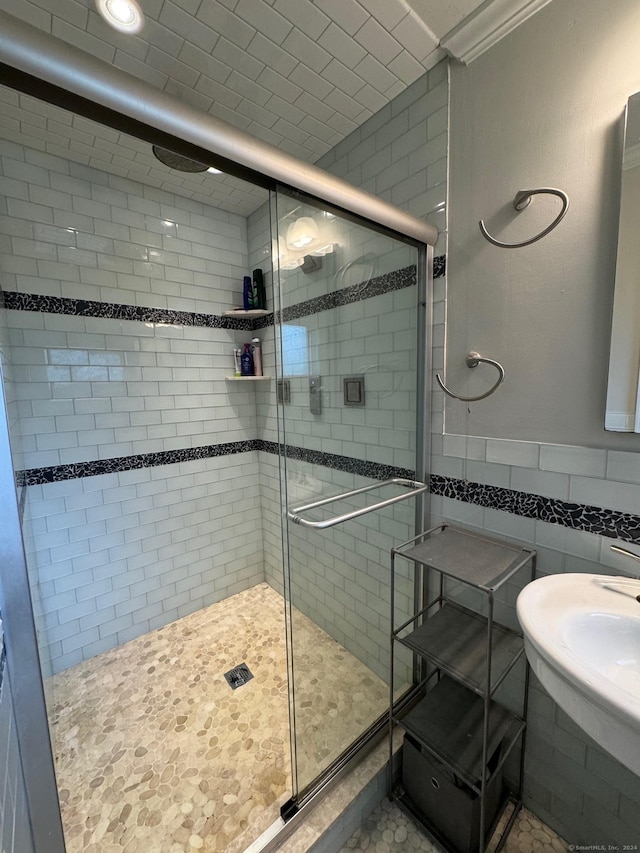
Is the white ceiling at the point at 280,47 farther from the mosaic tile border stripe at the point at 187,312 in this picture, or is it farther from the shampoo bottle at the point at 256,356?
the shampoo bottle at the point at 256,356

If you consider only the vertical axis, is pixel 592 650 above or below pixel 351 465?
below

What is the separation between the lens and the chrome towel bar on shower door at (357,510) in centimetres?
120

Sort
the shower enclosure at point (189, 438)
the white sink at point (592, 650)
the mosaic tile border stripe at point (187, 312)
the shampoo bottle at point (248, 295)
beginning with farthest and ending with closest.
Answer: the shampoo bottle at point (248, 295)
the mosaic tile border stripe at point (187, 312)
the shower enclosure at point (189, 438)
the white sink at point (592, 650)

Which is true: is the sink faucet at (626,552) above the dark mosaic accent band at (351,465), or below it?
below

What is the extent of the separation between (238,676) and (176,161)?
2579 mm

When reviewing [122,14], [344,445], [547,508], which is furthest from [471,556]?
[122,14]

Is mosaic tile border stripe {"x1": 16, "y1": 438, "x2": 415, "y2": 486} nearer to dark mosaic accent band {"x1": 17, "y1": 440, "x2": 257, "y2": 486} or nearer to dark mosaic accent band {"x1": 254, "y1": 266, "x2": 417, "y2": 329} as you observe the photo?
dark mosaic accent band {"x1": 17, "y1": 440, "x2": 257, "y2": 486}

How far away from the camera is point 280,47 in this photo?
3.78ft

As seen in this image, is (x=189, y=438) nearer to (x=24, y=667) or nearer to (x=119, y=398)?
(x=119, y=398)

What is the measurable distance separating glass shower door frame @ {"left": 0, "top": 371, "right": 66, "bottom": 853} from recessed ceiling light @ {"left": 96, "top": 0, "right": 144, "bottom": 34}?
122 centimetres

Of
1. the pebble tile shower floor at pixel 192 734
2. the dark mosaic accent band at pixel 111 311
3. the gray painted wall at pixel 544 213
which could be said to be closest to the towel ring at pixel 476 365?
the gray painted wall at pixel 544 213

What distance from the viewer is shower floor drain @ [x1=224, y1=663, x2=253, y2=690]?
1.74 m

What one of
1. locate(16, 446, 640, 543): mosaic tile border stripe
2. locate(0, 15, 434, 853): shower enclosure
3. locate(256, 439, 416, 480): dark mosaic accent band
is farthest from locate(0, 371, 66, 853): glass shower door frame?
locate(256, 439, 416, 480): dark mosaic accent band

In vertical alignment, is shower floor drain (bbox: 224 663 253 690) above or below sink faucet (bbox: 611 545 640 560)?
below
